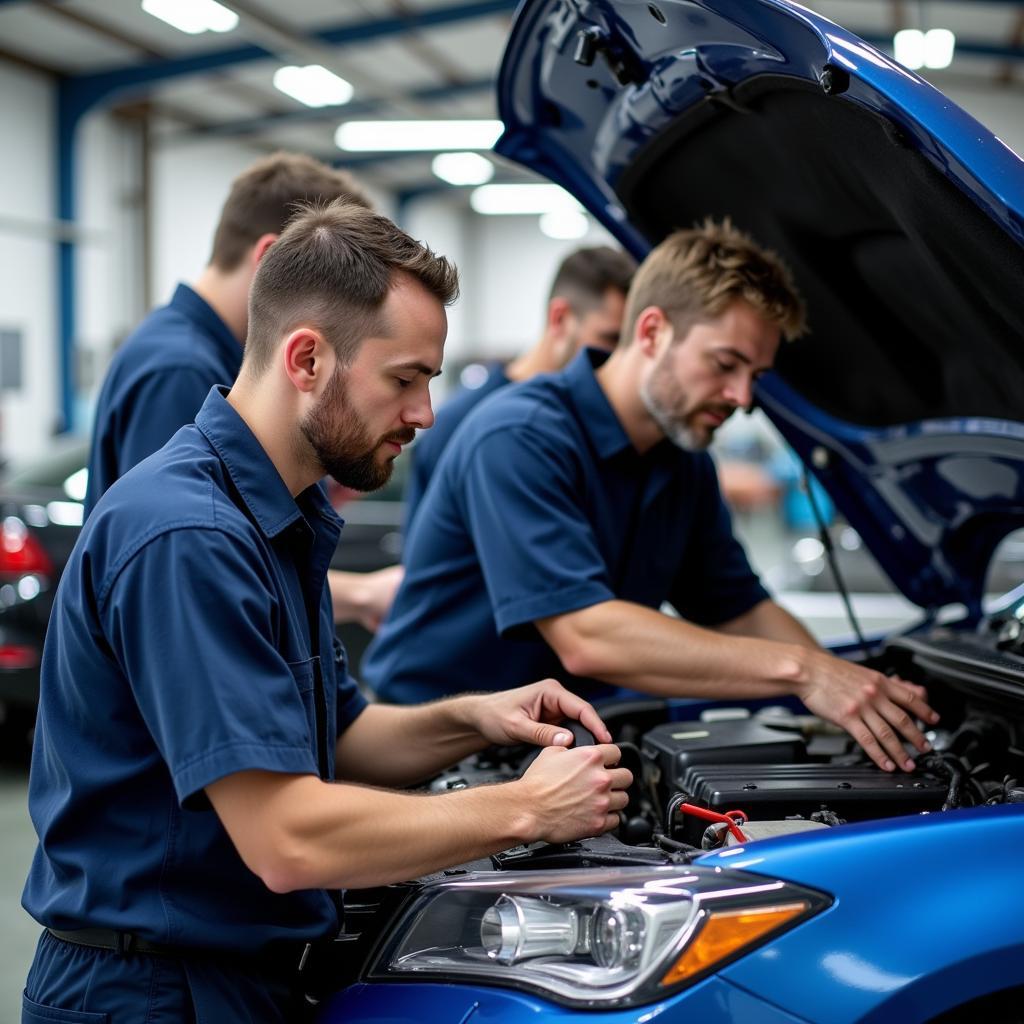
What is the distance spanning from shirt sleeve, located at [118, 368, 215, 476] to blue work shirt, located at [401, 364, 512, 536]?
3.82 ft

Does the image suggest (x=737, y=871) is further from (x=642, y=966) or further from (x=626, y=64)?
(x=626, y=64)

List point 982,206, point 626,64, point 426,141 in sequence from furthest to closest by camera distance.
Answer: point 426,141 < point 626,64 < point 982,206

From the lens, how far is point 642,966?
117 centimetres

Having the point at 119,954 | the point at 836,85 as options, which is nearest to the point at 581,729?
the point at 119,954

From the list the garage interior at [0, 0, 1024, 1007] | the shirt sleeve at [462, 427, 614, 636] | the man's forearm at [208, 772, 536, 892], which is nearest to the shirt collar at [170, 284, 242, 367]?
the shirt sleeve at [462, 427, 614, 636]

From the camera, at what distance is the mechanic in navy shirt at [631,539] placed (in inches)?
75.7

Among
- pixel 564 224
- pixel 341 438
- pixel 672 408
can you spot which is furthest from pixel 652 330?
pixel 564 224

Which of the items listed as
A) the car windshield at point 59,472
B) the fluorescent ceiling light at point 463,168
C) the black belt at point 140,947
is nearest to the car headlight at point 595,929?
the black belt at point 140,947

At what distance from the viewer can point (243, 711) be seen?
118 centimetres

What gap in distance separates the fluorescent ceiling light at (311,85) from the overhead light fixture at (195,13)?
5.25ft

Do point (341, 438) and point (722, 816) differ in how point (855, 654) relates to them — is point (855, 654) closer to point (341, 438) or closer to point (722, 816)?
point (722, 816)

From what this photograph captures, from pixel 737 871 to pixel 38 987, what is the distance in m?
0.78

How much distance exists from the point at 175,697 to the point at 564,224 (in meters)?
18.7

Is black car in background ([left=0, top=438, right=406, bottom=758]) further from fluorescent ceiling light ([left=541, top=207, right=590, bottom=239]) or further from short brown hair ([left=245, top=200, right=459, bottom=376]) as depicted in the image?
fluorescent ceiling light ([left=541, top=207, right=590, bottom=239])
